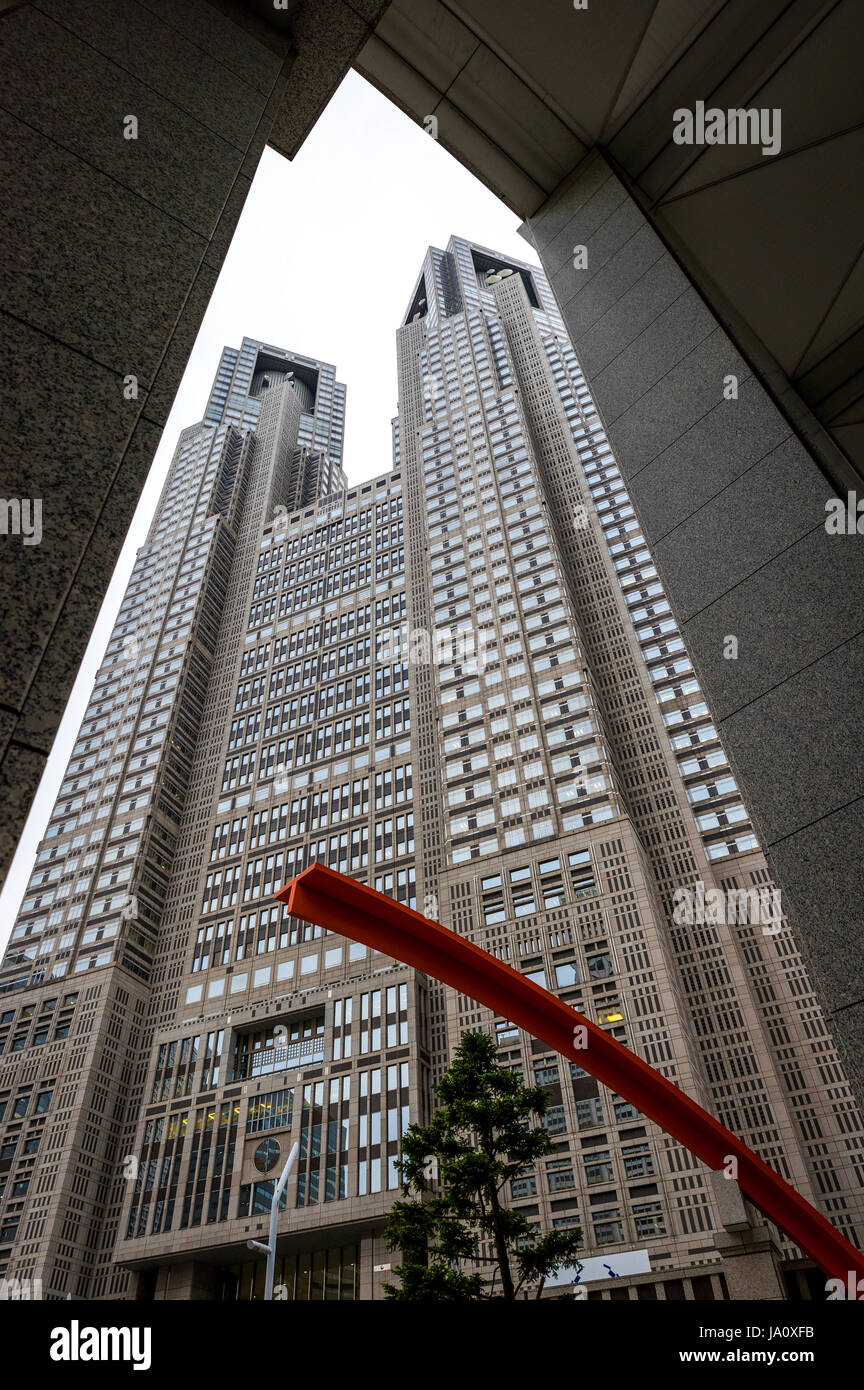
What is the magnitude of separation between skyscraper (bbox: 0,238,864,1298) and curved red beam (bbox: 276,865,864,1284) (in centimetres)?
1765

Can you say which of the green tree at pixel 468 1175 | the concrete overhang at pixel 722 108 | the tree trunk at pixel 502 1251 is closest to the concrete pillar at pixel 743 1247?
the tree trunk at pixel 502 1251

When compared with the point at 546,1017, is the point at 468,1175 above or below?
above

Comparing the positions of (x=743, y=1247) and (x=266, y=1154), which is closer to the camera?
(x=743, y=1247)

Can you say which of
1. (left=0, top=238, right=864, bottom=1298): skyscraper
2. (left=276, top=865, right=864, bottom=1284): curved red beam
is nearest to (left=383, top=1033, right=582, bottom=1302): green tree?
(left=0, top=238, right=864, bottom=1298): skyscraper

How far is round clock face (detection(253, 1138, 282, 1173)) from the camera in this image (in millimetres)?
50000

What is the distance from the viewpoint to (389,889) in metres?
62.2

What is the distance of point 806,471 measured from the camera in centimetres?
380

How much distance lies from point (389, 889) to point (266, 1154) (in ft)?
62.9

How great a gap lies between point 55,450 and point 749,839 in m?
62.4

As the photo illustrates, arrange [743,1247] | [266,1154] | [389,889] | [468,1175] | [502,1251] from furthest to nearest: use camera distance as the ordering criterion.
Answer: [389,889] < [266,1154] < [468,1175] < [502,1251] < [743,1247]

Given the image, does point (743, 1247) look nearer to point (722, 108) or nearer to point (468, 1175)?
point (468, 1175)

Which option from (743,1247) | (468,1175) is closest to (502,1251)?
(468,1175)

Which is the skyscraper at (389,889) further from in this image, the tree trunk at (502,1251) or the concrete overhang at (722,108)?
the concrete overhang at (722,108)

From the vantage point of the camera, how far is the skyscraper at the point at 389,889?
48031 millimetres
